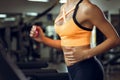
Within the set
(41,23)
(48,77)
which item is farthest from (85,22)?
(41,23)

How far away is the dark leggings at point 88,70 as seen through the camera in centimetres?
130

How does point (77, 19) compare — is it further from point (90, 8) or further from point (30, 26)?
point (30, 26)

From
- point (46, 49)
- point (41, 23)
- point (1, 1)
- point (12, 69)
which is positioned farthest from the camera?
point (46, 49)

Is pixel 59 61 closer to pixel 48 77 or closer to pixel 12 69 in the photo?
pixel 48 77

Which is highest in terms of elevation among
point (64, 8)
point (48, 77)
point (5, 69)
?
point (64, 8)

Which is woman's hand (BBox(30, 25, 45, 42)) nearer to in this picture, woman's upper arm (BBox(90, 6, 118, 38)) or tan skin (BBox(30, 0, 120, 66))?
tan skin (BBox(30, 0, 120, 66))

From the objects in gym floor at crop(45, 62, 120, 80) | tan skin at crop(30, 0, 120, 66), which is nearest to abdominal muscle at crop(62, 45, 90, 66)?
tan skin at crop(30, 0, 120, 66)

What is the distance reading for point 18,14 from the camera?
6.30m

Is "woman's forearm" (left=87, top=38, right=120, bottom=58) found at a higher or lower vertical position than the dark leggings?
higher

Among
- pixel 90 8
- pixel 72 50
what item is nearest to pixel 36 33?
→ pixel 72 50

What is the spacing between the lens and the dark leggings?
130 cm

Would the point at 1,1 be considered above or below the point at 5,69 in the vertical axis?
above

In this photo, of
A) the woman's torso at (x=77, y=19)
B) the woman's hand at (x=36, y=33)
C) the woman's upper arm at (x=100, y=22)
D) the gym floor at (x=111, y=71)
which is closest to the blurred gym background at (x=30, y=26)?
the gym floor at (x=111, y=71)

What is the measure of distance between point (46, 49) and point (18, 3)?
125 inches
